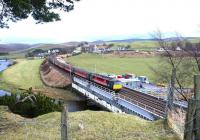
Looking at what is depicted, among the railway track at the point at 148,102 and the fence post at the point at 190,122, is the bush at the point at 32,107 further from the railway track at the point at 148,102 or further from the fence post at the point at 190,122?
the fence post at the point at 190,122

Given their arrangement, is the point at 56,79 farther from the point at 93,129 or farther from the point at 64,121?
the point at 64,121

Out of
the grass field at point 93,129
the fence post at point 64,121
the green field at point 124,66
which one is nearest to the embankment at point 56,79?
A: the green field at point 124,66

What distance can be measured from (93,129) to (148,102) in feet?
86.0

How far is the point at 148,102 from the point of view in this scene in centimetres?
4169

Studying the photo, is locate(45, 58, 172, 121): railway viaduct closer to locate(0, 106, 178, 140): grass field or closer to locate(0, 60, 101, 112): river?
locate(0, 60, 101, 112): river

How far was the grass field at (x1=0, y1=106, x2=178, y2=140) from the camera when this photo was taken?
14984 mm

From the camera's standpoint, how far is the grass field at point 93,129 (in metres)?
15.0

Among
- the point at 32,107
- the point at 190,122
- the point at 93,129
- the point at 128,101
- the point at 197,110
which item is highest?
the point at 197,110

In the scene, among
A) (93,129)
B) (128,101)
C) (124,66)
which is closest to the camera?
(93,129)

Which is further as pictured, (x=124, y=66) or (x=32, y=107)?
(x=124, y=66)

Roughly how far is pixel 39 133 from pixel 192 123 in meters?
8.58

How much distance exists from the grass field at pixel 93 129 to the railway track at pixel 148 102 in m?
14.7

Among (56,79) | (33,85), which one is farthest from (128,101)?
(56,79)

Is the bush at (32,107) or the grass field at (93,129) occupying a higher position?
the grass field at (93,129)
